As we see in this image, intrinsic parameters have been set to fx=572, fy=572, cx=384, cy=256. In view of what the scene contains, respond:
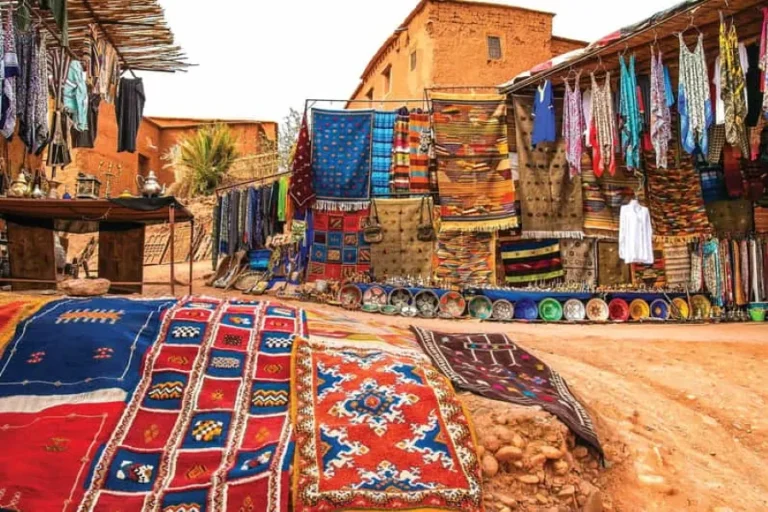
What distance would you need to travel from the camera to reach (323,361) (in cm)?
357

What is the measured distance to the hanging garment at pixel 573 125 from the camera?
7758 mm

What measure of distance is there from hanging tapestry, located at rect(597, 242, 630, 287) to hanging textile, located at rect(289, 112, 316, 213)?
14.5 ft

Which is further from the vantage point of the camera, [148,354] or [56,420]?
[148,354]

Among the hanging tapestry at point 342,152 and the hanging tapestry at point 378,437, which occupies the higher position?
the hanging tapestry at point 342,152

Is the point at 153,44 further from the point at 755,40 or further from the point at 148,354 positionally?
the point at 755,40

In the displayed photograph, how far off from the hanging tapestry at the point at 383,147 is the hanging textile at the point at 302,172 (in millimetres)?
970

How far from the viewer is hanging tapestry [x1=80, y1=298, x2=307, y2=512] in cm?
262

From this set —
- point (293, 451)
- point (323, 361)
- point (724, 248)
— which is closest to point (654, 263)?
point (724, 248)

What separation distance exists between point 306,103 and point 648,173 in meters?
5.19

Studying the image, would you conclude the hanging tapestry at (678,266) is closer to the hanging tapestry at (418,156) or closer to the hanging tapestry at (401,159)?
the hanging tapestry at (418,156)

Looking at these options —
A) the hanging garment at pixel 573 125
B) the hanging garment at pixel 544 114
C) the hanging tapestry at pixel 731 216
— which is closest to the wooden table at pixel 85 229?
the hanging garment at pixel 544 114

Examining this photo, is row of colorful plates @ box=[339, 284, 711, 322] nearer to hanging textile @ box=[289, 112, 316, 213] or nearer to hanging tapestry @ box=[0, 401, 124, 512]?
hanging textile @ box=[289, 112, 316, 213]

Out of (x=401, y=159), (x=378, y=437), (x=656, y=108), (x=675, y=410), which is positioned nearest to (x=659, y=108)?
(x=656, y=108)

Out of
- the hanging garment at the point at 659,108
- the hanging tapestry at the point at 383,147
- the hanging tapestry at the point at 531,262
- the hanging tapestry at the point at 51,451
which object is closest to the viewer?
the hanging tapestry at the point at 51,451
